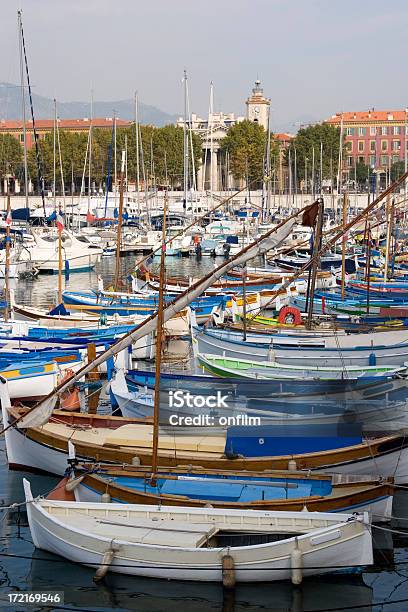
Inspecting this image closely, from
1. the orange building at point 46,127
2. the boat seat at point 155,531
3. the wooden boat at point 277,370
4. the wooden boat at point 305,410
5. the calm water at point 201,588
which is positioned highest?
the orange building at point 46,127

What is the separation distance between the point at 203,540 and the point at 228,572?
704mm

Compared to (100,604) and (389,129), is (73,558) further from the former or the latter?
(389,129)

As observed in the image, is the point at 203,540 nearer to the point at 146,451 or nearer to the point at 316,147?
the point at 146,451

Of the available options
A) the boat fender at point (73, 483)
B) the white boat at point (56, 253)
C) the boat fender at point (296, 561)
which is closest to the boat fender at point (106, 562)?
the boat fender at point (73, 483)

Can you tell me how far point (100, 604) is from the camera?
57.3 ft

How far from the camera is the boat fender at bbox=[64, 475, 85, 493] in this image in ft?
64.3

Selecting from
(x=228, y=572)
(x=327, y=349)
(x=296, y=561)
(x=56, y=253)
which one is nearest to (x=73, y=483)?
(x=228, y=572)

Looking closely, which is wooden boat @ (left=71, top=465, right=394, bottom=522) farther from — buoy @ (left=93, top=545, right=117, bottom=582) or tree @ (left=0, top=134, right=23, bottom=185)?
tree @ (left=0, top=134, right=23, bottom=185)

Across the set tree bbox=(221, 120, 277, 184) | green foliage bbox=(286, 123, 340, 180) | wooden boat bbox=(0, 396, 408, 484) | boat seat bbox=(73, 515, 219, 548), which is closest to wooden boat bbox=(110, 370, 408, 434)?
wooden boat bbox=(0, 396, 408, 484)

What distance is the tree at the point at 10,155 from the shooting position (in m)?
142

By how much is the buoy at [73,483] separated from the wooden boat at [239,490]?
0.11 feet

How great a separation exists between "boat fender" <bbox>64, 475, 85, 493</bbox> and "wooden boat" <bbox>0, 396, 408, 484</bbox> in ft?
5.14

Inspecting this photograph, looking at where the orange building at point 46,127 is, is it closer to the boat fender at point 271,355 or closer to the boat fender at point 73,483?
the boat fender at point 271,355

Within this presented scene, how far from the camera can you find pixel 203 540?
17359 millimetres
